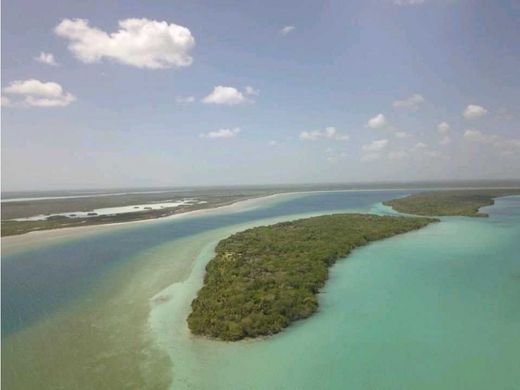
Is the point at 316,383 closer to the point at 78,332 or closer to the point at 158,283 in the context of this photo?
the point at 78,332

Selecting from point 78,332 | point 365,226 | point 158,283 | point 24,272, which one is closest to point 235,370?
point 78,332

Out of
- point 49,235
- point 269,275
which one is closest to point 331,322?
point 269,275

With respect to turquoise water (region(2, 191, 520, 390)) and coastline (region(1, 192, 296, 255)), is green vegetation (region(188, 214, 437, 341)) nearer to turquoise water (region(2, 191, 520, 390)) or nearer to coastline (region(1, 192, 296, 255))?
turquoise water (region(2, 191, 520, 390))

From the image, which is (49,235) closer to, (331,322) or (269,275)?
(269,275)

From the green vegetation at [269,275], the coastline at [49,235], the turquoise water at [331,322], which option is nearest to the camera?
the turquoise water at [331,322]

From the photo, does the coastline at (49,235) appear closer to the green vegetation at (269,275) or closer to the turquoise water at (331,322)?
the turquoise water at (331,322)

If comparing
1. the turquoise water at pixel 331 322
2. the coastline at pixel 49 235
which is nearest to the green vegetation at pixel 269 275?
the turquoise water at pixel 331 322
